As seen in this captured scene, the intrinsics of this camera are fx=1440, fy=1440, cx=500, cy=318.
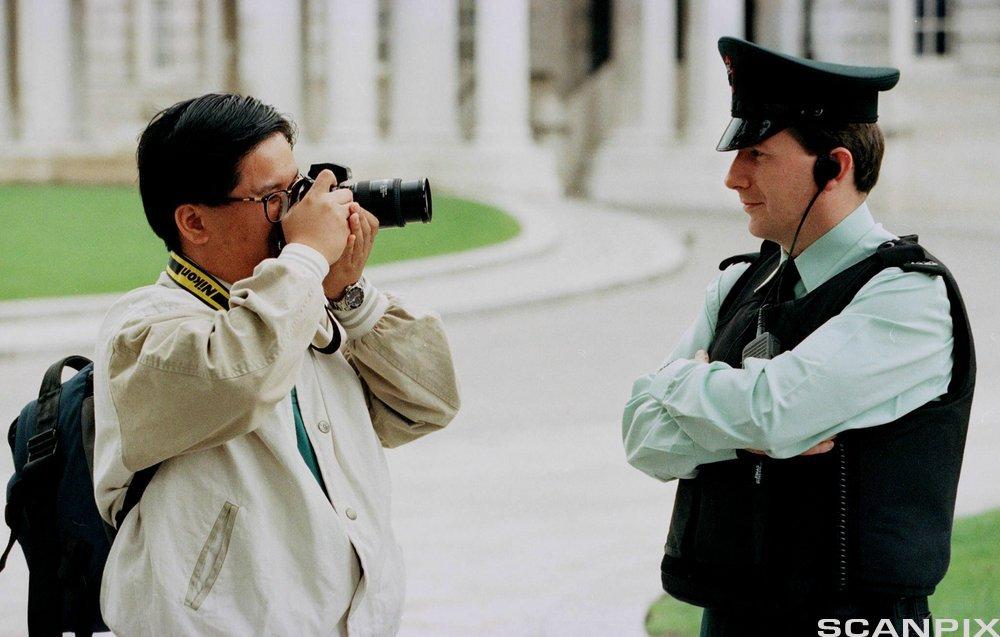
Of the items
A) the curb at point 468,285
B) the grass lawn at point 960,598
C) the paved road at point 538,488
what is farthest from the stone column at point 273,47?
the grass lawn at point 960,598

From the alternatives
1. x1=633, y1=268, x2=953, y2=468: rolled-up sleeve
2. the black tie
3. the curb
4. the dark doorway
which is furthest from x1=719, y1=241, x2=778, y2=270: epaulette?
the dark doorway

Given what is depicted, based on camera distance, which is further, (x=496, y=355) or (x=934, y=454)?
(x=496, y=355)

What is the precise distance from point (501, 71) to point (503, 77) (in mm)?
111

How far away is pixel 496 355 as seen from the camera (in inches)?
440

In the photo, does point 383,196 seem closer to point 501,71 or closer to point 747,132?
point 747,132

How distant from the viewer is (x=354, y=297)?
2682 millimetres

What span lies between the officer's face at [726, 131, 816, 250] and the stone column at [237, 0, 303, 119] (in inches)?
965

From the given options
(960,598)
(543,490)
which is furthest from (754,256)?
(543,490)

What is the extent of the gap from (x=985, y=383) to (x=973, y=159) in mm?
14713

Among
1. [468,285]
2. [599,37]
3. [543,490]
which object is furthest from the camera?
[599,37]

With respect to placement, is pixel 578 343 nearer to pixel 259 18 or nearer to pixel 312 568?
pixel 312 568

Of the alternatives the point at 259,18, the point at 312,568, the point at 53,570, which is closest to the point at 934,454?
the point at 312,568

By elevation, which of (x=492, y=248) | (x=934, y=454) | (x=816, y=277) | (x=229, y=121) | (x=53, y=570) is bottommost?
(x=492, y=248)

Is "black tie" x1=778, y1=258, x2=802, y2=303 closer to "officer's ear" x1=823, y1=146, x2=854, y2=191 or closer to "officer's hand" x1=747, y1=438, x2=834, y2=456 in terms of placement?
"officer's ear" x1=823, y1=146, x2=854, y2=191
